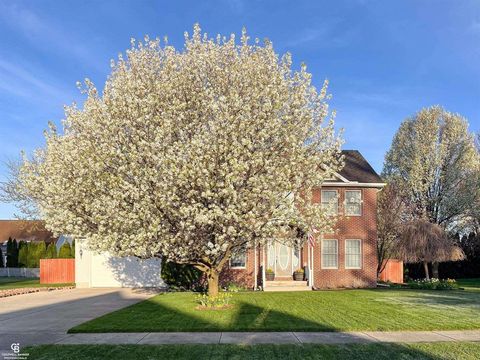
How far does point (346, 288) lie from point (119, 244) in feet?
47.4

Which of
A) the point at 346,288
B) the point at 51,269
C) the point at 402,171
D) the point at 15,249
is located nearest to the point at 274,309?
the point at 346,288

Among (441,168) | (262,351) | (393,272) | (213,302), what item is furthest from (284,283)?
(441,168)

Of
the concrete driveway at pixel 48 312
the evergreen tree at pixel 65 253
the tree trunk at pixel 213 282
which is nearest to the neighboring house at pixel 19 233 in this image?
the evergreen tree at pixel 65 253

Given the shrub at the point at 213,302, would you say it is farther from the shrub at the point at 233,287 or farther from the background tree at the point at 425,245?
the background tree at the point at 425,245

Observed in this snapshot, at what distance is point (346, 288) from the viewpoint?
24.5 m

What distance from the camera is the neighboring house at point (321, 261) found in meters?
24.2

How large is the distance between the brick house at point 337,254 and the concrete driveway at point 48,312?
630cm

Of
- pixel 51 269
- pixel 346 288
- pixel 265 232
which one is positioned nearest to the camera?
pixel 265 232

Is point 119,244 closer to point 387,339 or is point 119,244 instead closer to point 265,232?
point 265,232

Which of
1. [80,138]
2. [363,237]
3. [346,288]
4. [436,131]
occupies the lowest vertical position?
[346,288]

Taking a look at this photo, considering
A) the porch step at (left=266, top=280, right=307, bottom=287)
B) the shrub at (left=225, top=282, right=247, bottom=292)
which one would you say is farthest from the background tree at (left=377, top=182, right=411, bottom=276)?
the shrub at (left=225, top=282, right=247, bottom=292)

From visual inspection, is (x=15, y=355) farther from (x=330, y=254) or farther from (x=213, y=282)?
(x=330, y=254)

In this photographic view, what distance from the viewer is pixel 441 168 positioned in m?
37.7

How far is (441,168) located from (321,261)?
18.4 metres
